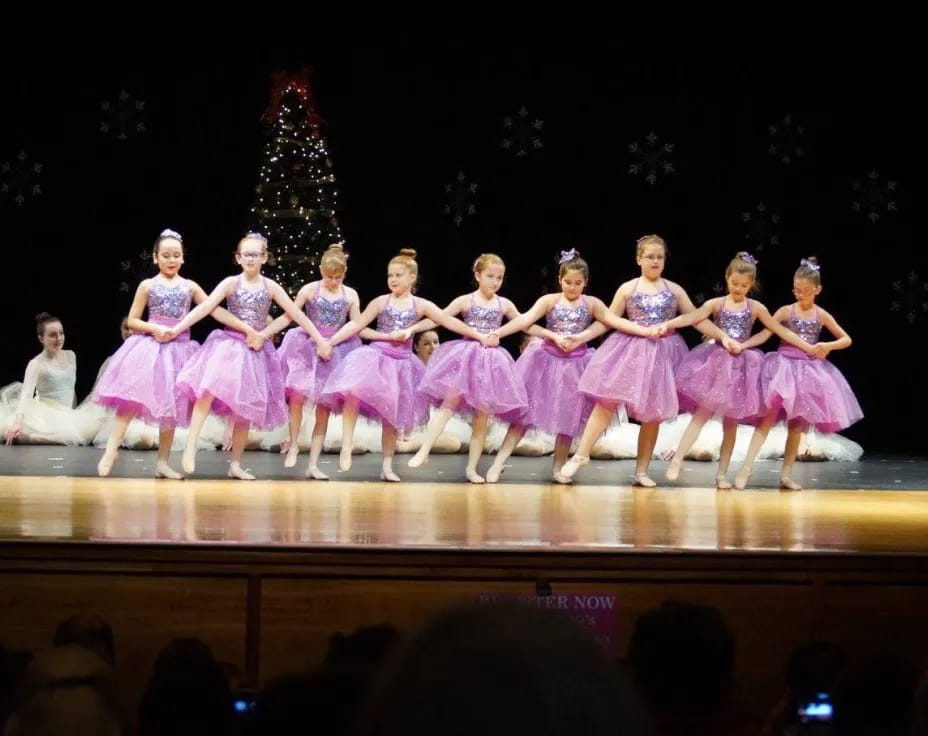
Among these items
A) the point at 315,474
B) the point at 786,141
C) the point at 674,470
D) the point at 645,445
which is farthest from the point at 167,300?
the point at 786,141

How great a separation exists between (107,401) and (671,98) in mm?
4736

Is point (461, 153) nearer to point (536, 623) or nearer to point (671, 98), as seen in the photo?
point (671, 98)

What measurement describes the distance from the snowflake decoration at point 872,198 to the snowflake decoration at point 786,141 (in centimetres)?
47

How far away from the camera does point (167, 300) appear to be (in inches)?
247

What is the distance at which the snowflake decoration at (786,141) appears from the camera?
9117 mm

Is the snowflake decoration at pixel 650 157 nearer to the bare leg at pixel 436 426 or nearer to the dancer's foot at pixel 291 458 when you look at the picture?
the bare leg at pixel 436 426

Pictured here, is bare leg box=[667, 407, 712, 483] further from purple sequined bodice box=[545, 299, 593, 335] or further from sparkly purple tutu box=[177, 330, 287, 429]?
sparkly purple tutu box=[177, 330, 287, 429]

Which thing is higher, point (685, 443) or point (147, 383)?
point (147, 383)

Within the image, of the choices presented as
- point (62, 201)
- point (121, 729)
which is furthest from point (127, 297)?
point (121, 729)

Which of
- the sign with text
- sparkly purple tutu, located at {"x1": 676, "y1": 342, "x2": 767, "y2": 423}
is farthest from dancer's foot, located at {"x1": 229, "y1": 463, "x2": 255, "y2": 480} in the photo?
the sign with text

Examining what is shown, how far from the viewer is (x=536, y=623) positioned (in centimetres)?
106

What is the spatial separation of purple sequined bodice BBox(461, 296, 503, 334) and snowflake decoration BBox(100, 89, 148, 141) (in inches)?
145

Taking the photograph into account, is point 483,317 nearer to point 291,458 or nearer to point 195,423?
point 291,458

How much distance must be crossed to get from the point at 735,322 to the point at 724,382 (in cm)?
35
